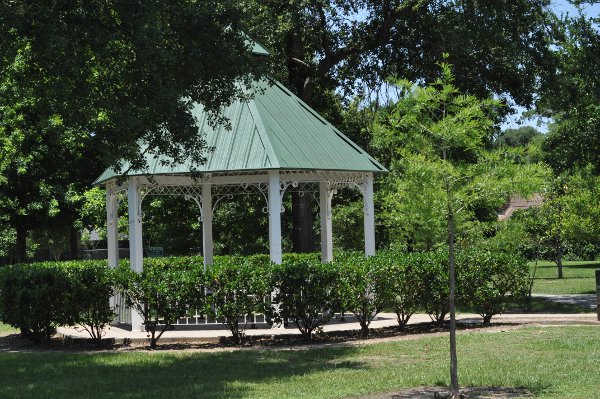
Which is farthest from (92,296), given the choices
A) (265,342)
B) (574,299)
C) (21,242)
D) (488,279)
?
(21,242)

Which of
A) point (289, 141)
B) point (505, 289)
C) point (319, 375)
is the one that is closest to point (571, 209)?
point (505, 289)

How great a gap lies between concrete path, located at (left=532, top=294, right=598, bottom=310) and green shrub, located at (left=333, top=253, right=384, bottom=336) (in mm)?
8489

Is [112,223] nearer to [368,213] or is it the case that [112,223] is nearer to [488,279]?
[368,213]

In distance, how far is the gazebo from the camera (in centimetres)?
1706

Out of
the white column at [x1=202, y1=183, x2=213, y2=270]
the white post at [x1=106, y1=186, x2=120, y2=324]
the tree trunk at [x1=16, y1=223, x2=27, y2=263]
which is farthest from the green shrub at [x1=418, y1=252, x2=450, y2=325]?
the tree trunk at [x1=16, y1=223, x2=27, y2=263]

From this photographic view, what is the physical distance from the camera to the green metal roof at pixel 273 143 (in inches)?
671

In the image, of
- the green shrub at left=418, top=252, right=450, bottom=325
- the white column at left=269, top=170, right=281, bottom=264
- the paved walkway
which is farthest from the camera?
the white column at left=269, top=170, right=281, bottom=264

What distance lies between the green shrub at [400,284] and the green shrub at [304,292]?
109 centimetres

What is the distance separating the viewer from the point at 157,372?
12531mm

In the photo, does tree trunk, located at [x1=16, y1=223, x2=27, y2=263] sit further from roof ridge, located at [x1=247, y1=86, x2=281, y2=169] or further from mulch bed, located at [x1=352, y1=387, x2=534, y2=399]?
mulch bed, located at [x1=352, y1=387, x2=534, y2=399]

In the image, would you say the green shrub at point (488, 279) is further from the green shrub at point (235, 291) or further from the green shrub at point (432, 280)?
the green shrub at point (235, 291)

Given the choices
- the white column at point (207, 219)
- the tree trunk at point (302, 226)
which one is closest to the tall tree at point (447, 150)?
the white column at point (207, 219)

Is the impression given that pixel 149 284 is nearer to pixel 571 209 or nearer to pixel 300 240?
pixel 300 240

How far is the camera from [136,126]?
11727 millimetres
